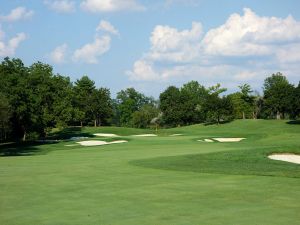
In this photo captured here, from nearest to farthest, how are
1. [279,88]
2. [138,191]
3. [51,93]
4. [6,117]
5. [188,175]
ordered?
1. [138,191]
2. [188,175]
3. [6,117]
4. [51,93]
5. [279,88]

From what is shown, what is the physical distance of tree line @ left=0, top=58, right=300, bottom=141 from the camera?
45031 mm

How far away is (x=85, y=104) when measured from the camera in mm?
95688

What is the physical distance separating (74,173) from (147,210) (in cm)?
781

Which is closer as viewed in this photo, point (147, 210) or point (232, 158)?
point (147, 210)

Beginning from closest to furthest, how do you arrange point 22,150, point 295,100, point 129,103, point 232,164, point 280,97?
point 232,164, point 22,150, point 295,100, point 280,97, point 129,103

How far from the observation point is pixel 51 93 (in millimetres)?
55344

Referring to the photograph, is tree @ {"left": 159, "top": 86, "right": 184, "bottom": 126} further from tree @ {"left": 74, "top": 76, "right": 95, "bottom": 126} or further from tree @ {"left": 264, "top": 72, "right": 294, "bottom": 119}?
tree @ {"left": 264, "top": 72, "right": 294, "bottom": 119}

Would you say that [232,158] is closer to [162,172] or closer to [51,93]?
[162,172]

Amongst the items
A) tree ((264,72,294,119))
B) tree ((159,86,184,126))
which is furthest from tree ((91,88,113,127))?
tree ((264,72,294,119))

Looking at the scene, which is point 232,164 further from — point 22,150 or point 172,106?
point 172,106

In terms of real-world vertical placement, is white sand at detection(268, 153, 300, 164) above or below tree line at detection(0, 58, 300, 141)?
below

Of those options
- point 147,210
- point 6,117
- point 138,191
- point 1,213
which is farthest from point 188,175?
point 6,117

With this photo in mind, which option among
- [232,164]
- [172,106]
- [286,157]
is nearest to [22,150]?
[286,157]

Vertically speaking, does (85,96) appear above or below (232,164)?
above
